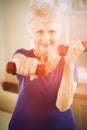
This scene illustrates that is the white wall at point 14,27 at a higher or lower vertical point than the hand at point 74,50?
higher

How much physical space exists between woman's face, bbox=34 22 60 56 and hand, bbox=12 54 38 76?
0.08m

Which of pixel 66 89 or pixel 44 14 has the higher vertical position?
pixel 44 14

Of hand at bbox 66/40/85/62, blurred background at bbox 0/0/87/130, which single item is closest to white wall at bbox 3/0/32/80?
blurred background at bbox 0/0/87/130

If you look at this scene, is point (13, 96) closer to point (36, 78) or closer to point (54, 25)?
point (36, 78)

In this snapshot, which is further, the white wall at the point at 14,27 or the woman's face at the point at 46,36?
the white wall at the point at 14,27

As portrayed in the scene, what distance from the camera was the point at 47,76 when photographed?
142 cm

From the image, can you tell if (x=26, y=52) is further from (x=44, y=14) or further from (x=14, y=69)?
(x=44, y=14)

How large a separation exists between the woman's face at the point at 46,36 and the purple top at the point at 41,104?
0.08 m

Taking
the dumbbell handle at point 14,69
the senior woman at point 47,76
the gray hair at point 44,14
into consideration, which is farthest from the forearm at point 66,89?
the gray hair at point 44,14

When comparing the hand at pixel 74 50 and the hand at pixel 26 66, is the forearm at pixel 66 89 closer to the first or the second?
the hand at pixel 74 50

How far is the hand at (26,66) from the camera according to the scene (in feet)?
4.66

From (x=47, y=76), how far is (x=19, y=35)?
0.31m

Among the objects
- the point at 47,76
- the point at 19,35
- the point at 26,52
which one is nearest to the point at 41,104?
the point at 47,76

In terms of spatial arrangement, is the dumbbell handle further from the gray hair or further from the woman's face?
the gray hair
